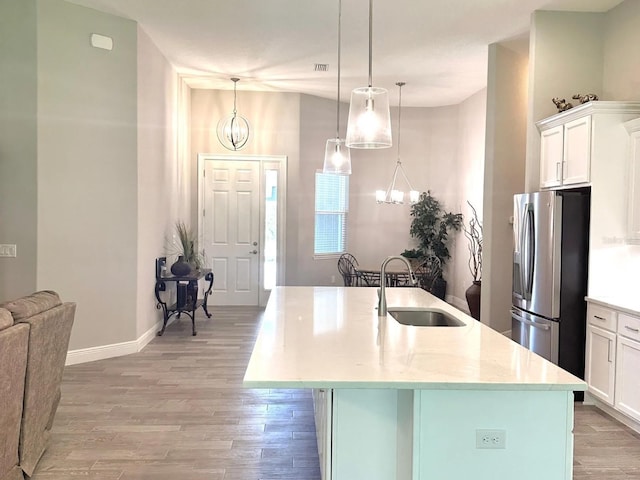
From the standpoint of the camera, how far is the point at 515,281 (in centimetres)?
429

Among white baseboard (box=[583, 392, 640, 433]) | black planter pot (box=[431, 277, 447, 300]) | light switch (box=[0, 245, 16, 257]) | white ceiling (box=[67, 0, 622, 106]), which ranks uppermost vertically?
white ceiling (box=[67, 0, 622, 106])

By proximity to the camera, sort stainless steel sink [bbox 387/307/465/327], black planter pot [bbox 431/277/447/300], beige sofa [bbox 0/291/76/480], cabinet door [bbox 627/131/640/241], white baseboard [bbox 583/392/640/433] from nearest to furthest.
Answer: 1. beige sofa [bbox 0/291/76/480]
2. stainless steel sink [bbox 387/307/465/327]
3. white baseboard [bbox 583/392/640/433]
4. cabinet door [bbox 627/131/640/241]
5. black planter pot [bbox 431/277/447/300]

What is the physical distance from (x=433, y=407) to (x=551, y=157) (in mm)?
3314

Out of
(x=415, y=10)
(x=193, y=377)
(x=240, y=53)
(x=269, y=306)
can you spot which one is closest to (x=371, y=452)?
(x=269, y=306)

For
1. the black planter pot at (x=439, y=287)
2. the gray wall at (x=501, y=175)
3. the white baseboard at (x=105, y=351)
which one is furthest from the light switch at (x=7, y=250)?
the black planter pot at (x=439, y=287)

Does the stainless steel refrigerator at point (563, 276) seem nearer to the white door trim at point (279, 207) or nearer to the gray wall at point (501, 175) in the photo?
the gray wall at point (501, 175)

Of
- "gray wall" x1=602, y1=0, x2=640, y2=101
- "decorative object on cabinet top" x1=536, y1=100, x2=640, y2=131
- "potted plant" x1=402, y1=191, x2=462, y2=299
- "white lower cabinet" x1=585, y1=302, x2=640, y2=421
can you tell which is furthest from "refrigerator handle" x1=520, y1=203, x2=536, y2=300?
"potted plant" x1=402, y1=191, x2=462, y2=299

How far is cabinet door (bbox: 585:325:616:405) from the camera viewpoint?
3.38 m

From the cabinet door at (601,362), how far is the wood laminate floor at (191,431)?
0.19m

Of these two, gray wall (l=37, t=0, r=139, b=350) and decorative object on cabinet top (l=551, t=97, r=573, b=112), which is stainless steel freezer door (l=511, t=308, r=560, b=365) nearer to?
decorative object on cabinet top (l=551, t=97, r=573, b=112)

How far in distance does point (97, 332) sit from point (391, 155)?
18.5ft

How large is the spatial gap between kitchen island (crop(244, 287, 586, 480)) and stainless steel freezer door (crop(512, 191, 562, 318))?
205 cm

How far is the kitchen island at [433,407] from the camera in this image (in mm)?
1646

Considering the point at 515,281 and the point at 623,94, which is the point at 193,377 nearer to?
the point at 515,281
